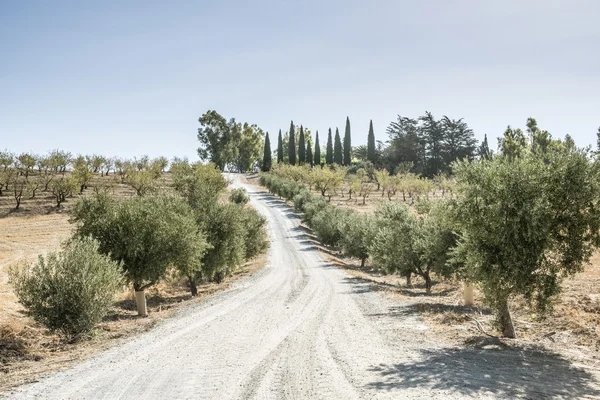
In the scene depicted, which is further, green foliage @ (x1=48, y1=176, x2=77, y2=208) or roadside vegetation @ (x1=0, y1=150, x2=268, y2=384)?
green foliage @ (x1=48, y1=176, x2=77, y2=208)

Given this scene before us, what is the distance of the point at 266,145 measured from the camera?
16762cm

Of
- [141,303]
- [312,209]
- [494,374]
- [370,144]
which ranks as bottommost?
[141,303]

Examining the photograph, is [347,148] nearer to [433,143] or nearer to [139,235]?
[433,143]

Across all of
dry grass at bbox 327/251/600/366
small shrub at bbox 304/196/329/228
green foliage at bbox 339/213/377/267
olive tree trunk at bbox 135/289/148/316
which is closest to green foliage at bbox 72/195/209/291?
olive tree trunk at bbox 135/289/148/316

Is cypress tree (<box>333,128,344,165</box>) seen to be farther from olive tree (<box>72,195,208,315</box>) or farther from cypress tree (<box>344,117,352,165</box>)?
olive tree (<box>72,195,208,315</box>)

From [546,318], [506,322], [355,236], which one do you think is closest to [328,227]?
[355,236]

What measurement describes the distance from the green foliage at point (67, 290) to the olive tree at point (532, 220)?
55.9ft

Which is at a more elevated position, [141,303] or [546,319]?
[546,319]

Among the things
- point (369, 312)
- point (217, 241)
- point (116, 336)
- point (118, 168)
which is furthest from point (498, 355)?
point (118, 168)

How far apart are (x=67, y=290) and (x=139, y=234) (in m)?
8.08

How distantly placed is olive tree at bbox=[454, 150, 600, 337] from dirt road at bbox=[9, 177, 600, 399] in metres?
2.97

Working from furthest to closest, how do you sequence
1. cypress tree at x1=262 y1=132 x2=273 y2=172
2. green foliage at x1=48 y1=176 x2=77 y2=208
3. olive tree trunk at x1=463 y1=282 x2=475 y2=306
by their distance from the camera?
cypress tree at x1=262 y1=132 x2=273 y2=172 → green foliage at x1=48 y1=176 x2=77 y2=208 → olive tree trunk at x1=463 y1=282 x2=475 y2=306

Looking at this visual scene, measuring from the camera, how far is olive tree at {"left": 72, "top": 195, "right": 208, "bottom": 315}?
26891 millimetres

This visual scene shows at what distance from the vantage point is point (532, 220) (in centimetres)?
1526
